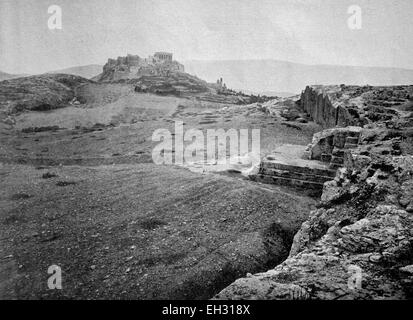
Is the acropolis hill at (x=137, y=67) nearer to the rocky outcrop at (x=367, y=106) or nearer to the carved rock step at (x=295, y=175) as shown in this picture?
the rocky outcrop at (x=367, y=106)

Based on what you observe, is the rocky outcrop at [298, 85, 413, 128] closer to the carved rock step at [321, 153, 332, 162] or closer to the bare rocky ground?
the carved rock step at [321, 153, 332, 162]

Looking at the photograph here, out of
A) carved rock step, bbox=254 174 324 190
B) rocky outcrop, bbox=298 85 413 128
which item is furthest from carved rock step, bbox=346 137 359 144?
carved rock step, bbox=254 174 324 190

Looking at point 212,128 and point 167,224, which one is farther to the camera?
point 212,128

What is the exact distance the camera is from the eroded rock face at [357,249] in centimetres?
290

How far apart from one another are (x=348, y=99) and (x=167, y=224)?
41.4ft

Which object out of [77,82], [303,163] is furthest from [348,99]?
[77,82]

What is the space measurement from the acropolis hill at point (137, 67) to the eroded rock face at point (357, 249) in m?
72.0

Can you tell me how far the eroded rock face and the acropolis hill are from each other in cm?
7204

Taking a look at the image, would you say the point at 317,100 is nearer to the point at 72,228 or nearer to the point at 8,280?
the point at 72,228

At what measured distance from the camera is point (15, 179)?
415 inches

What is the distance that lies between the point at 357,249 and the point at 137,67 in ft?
315

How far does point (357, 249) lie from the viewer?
11.8 feet

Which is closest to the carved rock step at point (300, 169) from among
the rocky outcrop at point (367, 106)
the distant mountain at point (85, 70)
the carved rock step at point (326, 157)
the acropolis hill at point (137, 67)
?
the carved rock step at point (326, 157)

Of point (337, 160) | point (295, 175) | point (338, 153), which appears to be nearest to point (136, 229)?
point (295, 175)
